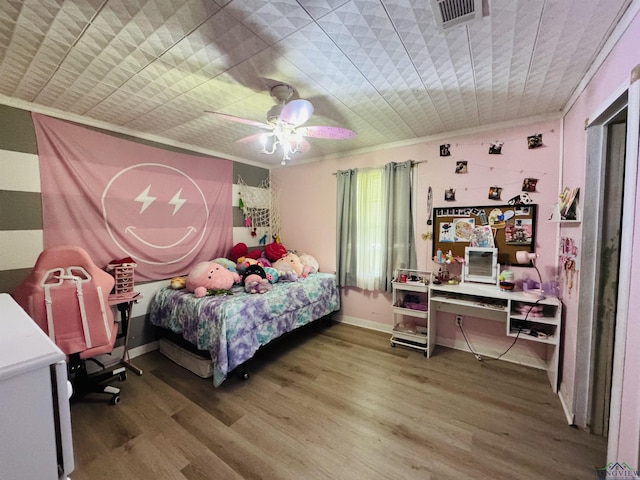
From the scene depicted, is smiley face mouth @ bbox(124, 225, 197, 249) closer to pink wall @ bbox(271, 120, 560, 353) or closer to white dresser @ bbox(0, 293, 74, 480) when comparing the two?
pink wall @ bbox(271, 120, 560, 353)

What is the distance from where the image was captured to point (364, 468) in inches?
57.7

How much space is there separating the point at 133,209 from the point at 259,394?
7.19ft

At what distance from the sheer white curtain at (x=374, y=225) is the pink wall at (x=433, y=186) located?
139 millimetres

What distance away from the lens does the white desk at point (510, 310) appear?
2.12 m

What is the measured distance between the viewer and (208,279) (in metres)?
2.62

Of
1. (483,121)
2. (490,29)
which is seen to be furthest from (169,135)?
(483,121)

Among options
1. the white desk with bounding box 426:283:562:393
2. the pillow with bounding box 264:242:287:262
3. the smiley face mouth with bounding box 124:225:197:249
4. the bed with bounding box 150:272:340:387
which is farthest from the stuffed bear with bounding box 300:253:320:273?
the white desk with bounding box 426:283:562:393

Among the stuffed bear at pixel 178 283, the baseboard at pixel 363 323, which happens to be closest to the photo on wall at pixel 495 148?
the baseboard at pixel 363 323

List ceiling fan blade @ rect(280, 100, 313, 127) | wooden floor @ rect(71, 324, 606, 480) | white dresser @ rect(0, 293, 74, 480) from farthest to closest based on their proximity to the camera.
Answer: ceiling fan blade @ rect(280, 100, 313, 127)
wooden floor @ rect(71, 324, 606, 480)
white dresser @ rect(0, 293, 74, 480)

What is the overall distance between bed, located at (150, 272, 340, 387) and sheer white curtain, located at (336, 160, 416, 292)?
72cm

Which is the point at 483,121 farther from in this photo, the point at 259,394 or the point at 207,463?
the point at 207,463

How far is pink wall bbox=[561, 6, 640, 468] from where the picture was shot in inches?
42.7

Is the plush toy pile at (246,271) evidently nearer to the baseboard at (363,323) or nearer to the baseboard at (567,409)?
the baseboard at (363,323)

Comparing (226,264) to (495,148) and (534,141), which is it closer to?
(495,148)
